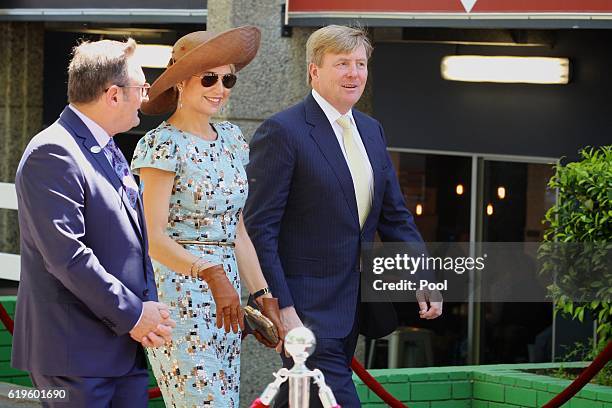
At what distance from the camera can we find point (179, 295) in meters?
4.91

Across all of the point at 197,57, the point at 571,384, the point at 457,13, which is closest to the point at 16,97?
the point at 457,13

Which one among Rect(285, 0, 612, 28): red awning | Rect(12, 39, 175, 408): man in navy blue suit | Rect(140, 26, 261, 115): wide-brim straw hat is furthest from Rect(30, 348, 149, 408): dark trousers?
Rect(285, 0, 612, 28): red awning

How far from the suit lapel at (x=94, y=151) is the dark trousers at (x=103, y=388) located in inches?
18.0

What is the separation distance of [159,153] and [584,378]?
246cm

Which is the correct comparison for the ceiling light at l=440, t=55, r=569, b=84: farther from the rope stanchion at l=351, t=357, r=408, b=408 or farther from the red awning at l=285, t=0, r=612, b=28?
the rope stanchion at l=351, t=357, r=408, b=408

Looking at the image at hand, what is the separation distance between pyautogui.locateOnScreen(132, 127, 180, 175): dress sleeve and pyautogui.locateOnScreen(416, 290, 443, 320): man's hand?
122 centimetres

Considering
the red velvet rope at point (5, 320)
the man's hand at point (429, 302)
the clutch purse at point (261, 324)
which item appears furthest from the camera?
the red velvet rope at point (5, 320)

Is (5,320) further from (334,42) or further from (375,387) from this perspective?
(334,42)

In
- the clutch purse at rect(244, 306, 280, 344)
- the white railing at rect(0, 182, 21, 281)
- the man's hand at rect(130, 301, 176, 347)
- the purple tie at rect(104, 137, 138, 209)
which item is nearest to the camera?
the man's hand at rect(130, 301, 176, 347)

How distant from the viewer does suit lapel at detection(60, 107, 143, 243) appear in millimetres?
4148

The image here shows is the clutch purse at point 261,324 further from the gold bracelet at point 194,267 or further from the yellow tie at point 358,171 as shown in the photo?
the yellow tie at point 358,171

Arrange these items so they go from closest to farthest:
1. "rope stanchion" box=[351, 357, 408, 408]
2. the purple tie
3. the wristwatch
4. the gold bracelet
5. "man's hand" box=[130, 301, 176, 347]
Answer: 1. "man's hand" box=[130, 301, 176, 347]
2. the purple tie
3. the gold bracelet
4. the wristwatch
5. "rope stanchion" box=[351, 357, 408, 408]

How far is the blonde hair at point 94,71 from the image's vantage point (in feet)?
13.7

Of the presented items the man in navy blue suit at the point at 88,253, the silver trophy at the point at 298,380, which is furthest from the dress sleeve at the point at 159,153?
the silver trophy at the point at 298,380
